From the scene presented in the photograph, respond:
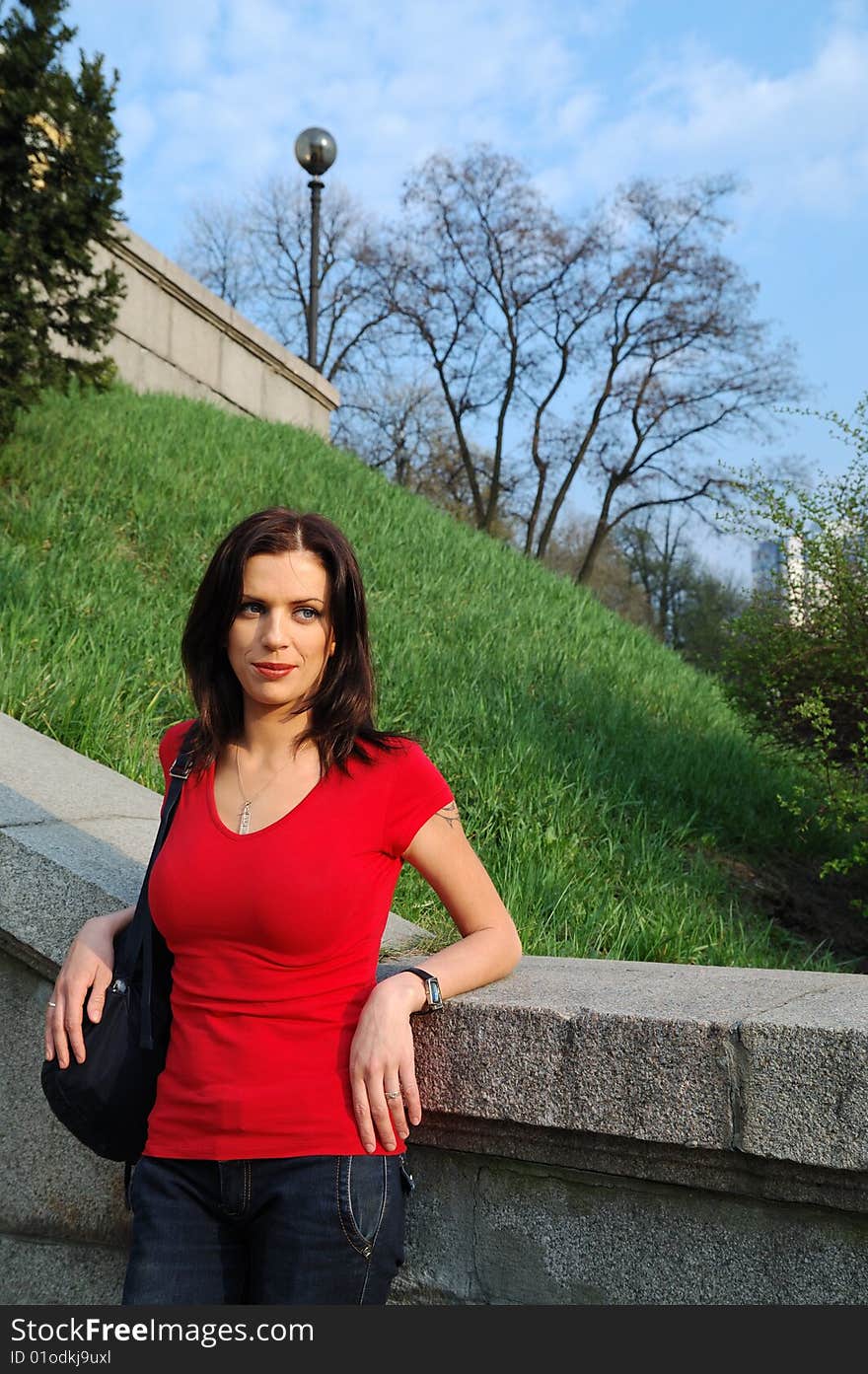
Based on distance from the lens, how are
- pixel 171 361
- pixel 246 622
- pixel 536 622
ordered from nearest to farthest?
pixel 246 622 → pixel 536 622 → pixel 171 361

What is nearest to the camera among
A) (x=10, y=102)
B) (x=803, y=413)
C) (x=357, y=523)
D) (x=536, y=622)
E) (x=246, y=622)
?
(x=246, y=622)

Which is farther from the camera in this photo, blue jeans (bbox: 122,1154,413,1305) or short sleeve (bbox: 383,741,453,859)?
short sleeve (bbox: 383,741,453,859)

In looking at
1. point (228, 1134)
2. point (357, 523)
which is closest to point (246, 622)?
point (228, 1134)

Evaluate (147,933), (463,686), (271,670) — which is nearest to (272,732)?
(271,670)

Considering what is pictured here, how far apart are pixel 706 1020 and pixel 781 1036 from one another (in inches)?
4.6

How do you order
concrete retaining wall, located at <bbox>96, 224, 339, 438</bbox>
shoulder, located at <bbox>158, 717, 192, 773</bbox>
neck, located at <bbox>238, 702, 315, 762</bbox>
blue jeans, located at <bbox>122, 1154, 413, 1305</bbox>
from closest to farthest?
blue jeans, located at <bbox>122, 1154, 413, 1305</bbox> < neck, located at <bbox>238, 702, 315, 762</bbox> < shoulder, located at <bbox>158, 717, 192, 773</bbox> < concrete retaining wall, located at <bbox>96, 224, 339, 438</bbox>

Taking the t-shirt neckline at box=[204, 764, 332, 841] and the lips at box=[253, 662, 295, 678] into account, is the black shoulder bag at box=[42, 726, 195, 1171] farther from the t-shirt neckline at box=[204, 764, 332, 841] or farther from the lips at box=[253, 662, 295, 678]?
the lips at box=[253, 662, 295, 678]

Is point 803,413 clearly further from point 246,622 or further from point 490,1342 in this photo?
point 490,1342

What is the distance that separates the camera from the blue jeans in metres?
1.67

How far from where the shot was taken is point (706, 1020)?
1.83m

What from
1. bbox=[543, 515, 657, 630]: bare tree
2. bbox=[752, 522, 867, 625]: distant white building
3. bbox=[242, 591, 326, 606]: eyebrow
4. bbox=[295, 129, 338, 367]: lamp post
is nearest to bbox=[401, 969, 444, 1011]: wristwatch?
bbox=[242, 591, 326, 606]: eyebrow

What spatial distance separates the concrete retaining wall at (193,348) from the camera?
1187 cm

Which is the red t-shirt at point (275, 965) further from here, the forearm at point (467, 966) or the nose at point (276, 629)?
the nose at point (276, 629)

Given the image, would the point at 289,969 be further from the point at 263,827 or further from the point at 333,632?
the point at 333,632
